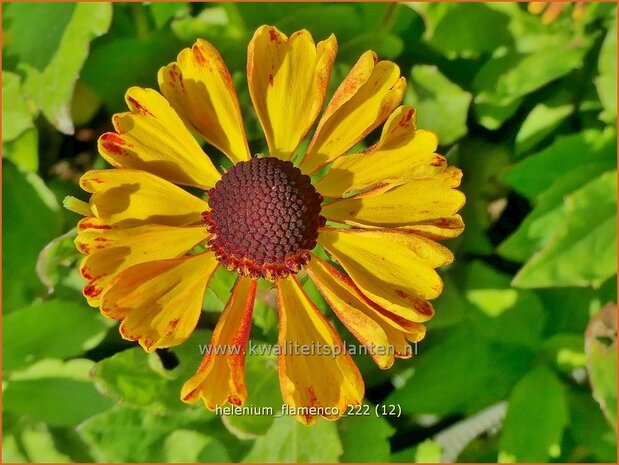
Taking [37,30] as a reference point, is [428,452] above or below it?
below

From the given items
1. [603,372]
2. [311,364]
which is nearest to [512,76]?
[603,372]

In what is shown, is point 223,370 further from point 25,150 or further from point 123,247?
point 25,150

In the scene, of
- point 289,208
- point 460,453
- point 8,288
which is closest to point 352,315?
point 289,208

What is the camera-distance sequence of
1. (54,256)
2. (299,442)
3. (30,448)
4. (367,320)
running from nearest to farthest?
(367,320), (54,256), (299,442), (30,448)

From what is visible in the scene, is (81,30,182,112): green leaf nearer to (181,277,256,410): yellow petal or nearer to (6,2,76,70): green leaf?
(6,2,76,70): green leaf

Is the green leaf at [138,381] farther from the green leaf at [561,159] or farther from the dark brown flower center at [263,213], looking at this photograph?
the green leaf at [561,159]

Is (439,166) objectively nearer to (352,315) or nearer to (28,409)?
(352,315)
